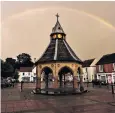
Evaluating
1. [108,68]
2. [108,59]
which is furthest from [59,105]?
[108,59]

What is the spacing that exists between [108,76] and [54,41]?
98.0 feet

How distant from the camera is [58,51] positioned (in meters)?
28.9

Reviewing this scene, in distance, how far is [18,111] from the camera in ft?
42.7

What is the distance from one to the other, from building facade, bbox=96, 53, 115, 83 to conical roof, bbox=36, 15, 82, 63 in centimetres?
2649

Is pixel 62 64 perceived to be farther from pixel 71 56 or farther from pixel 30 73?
pixel 30 73

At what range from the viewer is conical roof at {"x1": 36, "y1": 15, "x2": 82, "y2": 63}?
91.2 ft

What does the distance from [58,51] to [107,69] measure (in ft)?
99.7

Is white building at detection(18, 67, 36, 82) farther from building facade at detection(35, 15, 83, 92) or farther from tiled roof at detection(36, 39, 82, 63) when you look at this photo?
tiled roof at detection(36, 39, 82, 63)

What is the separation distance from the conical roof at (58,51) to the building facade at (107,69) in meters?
26.5

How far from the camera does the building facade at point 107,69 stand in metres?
52.8

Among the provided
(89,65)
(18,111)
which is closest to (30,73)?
(89,65)

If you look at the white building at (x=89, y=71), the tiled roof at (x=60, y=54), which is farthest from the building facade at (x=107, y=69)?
the tiled roof at (x=60, y=54)

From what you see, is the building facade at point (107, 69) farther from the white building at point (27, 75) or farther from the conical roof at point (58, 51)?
the white building at point (27, 75)

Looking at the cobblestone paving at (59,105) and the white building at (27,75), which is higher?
the white building at (27,75)
